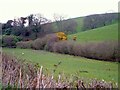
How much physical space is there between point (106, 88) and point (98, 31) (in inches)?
1621

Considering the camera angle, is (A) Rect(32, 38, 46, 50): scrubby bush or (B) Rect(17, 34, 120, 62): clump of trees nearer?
(B) Rect(17, 34, 120, 62): clump of trees

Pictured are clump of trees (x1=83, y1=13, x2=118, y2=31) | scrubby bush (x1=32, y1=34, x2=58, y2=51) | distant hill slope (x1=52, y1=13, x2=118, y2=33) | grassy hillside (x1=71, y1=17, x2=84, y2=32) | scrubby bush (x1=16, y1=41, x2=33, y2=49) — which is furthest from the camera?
grassy hillside (x1=71, y1=17, x2=84, y2=32)

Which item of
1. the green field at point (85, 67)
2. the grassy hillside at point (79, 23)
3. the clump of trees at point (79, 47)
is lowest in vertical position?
the green field at point (85, 67)

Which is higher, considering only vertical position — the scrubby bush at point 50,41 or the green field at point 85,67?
the scrubby bush at point 50,41

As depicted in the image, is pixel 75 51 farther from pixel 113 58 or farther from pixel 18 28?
pixel 18 28

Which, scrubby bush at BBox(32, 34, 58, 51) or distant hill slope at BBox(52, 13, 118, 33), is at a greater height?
distant hill slope at BBox(52, 13, 118, 33)

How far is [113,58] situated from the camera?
95.7 feet

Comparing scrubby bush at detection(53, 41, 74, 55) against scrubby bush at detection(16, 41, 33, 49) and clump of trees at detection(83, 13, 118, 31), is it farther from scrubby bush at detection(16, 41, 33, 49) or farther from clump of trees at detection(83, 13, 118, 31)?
clump of trees at detection(83, 13, 118, 31)

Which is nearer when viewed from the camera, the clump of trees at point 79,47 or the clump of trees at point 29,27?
the clump of trees at point 79,47

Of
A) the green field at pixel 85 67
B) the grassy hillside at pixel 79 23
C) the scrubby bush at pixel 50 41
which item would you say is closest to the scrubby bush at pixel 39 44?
the scrubby bush at pixel 50 41

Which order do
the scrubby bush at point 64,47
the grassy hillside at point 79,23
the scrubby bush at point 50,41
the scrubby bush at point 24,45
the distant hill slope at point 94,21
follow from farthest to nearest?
the grassy hillside at point 79,23, the distant hill slope at point 94,21, the scrubby bush at point 24,45, the scrubby bush at point 50,41, the scrubby bush at point 64,47

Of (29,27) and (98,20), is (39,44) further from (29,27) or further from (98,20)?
(98,20)

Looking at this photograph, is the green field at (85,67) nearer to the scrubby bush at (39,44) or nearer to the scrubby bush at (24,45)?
the scrubby bush at (24,45)

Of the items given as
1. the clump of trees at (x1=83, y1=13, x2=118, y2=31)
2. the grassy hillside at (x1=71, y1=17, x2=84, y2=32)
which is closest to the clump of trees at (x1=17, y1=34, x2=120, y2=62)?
the grassy hillside at (x1=71, y1=17, x2=84, y2=32)
